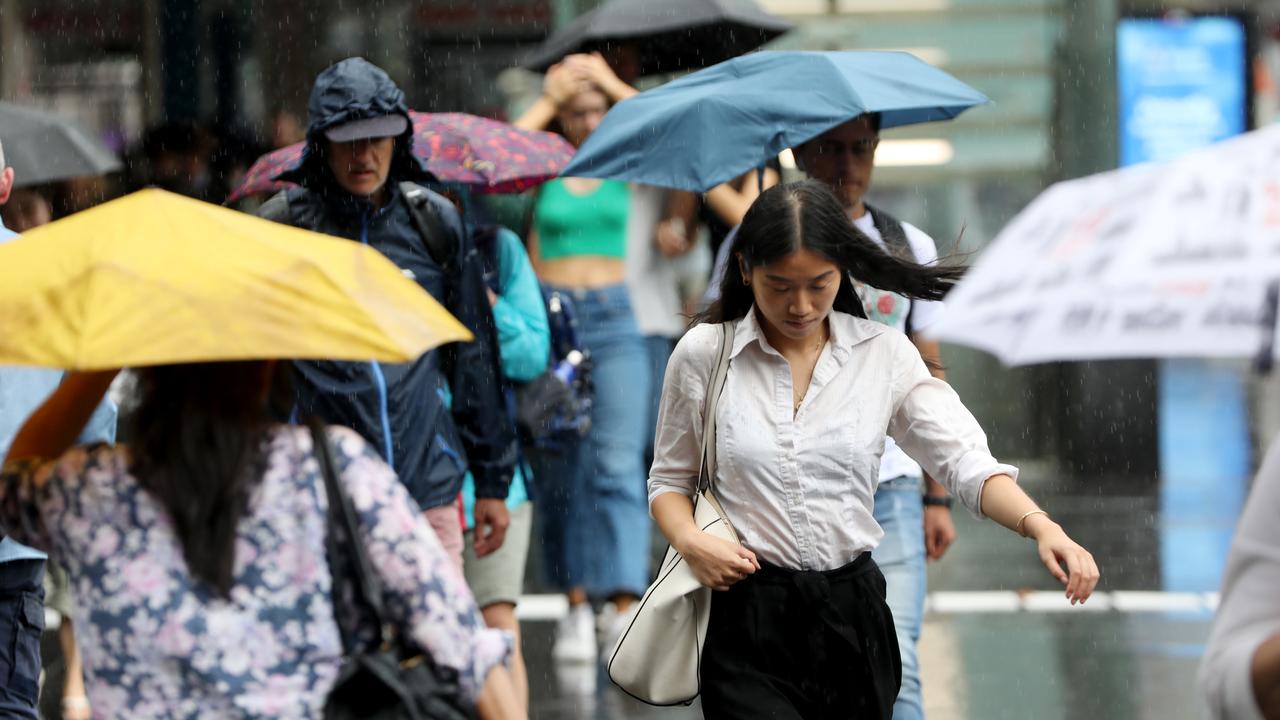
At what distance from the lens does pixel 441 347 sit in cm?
584

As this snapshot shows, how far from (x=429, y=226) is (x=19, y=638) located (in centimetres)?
151

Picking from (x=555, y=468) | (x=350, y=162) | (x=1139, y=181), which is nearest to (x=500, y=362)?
(x=350, y=162)

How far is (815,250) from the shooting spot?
4.44 meters

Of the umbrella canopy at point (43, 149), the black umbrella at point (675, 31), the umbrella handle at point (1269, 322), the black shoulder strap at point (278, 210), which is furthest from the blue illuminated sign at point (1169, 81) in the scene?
the umbrella handle at point (1269, 322)

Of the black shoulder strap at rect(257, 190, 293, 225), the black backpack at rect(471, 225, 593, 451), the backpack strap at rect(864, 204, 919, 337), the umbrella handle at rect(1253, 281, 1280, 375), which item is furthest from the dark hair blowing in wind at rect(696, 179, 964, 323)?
the black backpack at rect(471, 225, 593, 451)

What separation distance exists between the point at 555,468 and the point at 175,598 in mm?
5301

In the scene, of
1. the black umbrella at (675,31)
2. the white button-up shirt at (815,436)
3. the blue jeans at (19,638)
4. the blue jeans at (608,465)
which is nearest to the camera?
the white button-up shirt at (815,436)

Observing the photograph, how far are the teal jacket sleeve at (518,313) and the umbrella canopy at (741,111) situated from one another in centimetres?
60

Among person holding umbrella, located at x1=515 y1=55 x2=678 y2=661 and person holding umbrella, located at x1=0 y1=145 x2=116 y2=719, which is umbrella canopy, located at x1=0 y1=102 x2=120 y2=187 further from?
person holding umbrella, located at x1=0 y1=145 x2=116 y2=719

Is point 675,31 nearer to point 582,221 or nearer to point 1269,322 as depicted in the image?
point 582,221

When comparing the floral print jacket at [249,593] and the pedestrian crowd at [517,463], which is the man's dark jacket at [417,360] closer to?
the pedestrian crowd at [517,463]

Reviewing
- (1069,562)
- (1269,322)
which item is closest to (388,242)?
(1069,562)

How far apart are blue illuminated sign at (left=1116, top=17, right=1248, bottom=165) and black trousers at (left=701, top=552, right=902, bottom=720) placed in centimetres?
955

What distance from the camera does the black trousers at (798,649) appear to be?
433 centimetres
